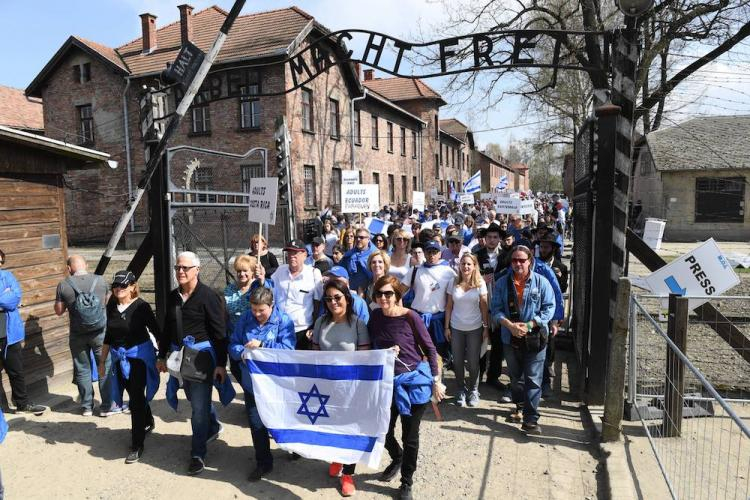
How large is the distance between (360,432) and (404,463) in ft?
1.34

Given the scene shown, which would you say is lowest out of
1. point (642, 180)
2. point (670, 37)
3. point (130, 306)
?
point (130, 306)

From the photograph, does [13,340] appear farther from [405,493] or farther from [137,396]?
[405,493]

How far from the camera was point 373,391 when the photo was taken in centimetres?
409

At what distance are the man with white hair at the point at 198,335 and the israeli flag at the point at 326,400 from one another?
16.1 inches

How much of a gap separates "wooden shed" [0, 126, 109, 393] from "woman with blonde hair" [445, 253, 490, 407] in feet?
16.3

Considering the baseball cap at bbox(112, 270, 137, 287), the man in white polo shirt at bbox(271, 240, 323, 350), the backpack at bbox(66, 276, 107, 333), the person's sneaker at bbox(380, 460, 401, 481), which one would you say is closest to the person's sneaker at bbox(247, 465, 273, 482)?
the person's sneaker at bbox(380, 460, 401, 481)

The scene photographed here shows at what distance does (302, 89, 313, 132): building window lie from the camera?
23406mm

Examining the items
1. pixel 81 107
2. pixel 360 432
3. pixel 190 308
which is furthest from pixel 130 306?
pixel 81 107

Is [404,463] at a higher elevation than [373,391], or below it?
below

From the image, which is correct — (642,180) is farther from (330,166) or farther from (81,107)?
(81,107)

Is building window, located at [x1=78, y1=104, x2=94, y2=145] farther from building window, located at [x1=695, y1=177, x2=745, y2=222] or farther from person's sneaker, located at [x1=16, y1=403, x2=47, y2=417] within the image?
building window, located at [x1=695, y1=177, x2=745, y2=222]

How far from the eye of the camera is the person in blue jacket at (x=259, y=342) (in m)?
4.40

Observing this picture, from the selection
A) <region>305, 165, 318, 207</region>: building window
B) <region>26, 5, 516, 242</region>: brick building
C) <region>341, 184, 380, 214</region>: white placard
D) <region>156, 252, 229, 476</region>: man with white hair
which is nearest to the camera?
Result: <region>156, 252, 229, 476</region>: man with white hair

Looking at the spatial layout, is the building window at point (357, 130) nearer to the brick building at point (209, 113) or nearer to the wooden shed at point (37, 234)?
the brick building at point (209, 113)
